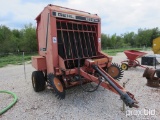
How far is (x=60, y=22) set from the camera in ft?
15.0

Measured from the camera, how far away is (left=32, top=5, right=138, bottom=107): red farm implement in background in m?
4.15

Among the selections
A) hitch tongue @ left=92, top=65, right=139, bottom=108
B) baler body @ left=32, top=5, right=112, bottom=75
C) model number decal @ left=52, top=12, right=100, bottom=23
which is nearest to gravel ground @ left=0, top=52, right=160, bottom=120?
hitch tongue @ left=92, top=65, right=139, bottom=108

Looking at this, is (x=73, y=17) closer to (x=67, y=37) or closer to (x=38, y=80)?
(x=67, y=37)

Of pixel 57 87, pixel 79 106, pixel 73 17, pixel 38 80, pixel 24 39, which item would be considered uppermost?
pixel 24 39

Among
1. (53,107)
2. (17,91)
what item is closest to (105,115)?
(53,107)

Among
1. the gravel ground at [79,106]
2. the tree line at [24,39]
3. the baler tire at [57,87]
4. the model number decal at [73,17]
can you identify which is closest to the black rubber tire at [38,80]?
the gravel ground at [79,106]

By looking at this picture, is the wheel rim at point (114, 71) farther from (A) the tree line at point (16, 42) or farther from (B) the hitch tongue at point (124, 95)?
(A) the tree line at point (16, 42)

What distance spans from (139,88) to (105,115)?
2389 mm

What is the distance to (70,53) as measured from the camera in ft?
15.6

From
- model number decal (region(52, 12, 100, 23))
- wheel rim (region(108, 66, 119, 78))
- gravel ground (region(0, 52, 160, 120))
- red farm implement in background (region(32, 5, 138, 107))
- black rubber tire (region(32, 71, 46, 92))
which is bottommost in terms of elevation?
gravel ground (region(0, 52, 160, 120))

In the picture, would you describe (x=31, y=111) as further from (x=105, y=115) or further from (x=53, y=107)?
(x=105, y=115)

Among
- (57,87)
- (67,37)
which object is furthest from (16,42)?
(57,87)

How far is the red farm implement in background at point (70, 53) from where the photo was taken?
4.15 metres

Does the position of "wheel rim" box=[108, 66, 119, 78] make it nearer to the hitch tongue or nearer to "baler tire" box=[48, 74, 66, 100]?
the hitch tongue
